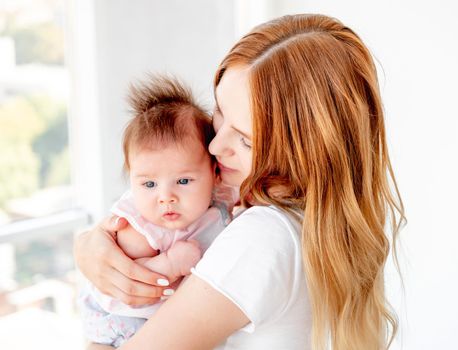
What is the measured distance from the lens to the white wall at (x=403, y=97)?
6.20 ft

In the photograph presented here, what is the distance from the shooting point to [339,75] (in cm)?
103

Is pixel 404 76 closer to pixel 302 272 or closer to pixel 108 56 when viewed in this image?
pixel 108 56

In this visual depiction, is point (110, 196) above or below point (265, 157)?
below

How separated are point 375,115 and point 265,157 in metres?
0.23

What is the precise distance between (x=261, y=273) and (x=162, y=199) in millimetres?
303

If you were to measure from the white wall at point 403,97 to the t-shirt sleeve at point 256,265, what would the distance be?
0.97m

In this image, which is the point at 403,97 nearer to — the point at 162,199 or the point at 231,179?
the point at 231,179

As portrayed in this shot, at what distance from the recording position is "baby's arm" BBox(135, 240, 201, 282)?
3.85 ft

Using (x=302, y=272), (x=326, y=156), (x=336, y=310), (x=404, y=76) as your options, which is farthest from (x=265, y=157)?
(x=404, y=76)

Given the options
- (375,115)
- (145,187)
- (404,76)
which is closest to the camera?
(375,115)

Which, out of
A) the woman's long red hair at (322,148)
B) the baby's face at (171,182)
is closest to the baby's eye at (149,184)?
the baby's face at (171,182)

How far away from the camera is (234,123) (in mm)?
1092

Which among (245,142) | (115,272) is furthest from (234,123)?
(115,272)

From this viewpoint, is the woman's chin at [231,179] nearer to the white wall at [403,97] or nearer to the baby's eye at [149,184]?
the baby's eye at [149,184]
